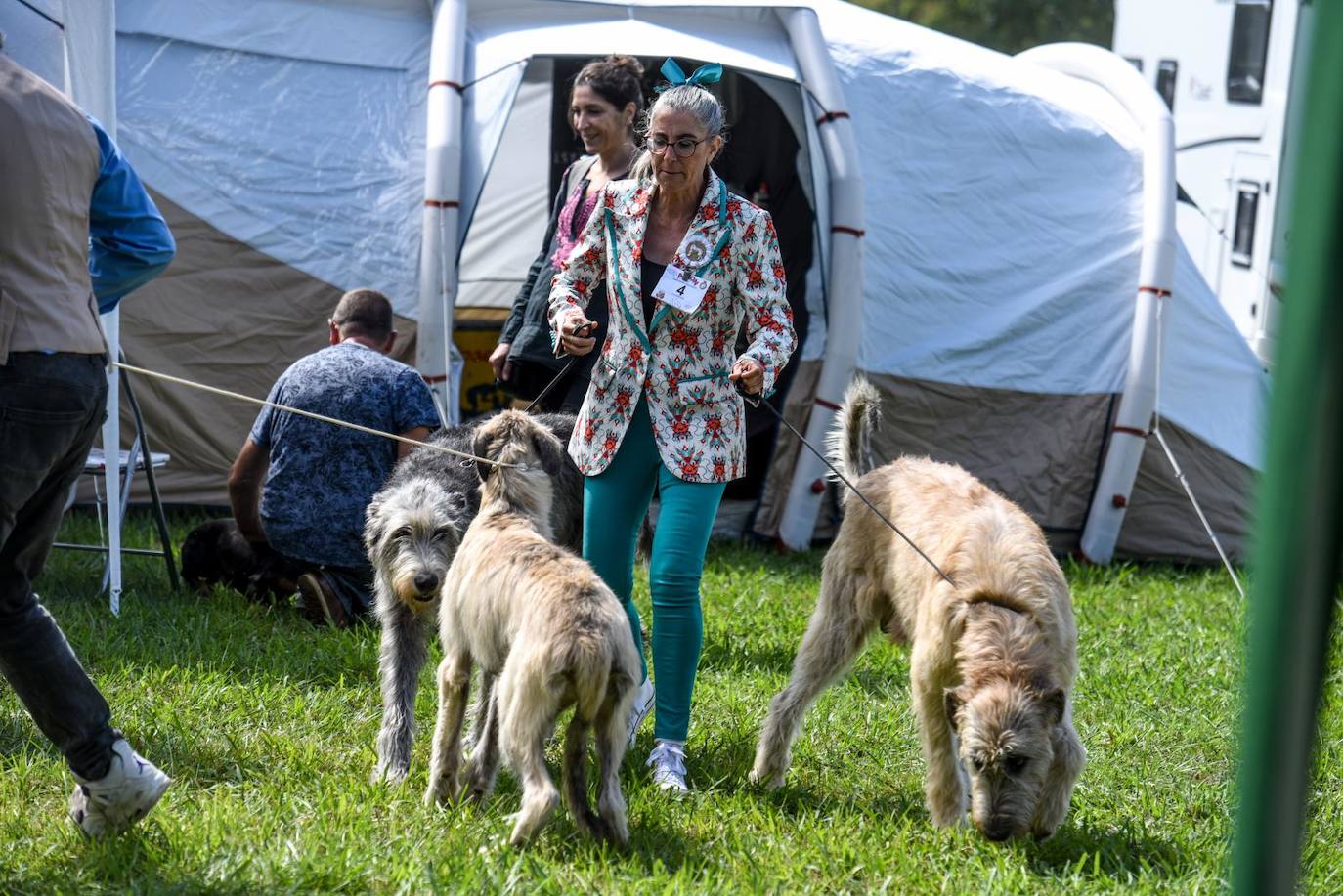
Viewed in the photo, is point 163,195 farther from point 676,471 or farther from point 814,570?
point 676,471

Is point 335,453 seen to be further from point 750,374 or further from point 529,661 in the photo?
point 529,661

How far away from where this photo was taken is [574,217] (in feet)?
17.1

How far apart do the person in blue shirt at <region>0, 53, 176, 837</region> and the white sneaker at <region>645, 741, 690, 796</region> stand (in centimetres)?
141

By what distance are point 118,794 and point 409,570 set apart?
1159 mm

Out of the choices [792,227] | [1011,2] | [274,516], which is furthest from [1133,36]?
[1011,2]

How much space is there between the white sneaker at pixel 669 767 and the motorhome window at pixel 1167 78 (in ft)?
40.3

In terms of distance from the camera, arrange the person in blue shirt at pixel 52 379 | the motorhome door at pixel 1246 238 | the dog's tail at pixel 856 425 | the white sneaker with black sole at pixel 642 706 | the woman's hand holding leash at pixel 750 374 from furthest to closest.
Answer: the motorhome door at pixel 1246 238 < the dog's tail at pixel 856 425 < the white sneaker with black sole at pixel 642 706 < the woman's hand holding leash at pixel 750 374 < the person in blue shirt at pixel 52 379

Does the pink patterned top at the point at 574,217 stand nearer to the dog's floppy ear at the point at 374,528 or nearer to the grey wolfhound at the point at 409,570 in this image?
the grey wolfhound at the point at 409,570

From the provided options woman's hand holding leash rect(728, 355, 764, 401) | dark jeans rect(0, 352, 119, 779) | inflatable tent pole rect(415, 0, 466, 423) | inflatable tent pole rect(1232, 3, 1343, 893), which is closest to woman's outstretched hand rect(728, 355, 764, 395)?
woman's hand holding leash rect(728, 355, 764, 401)

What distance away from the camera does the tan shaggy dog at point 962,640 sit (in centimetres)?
370

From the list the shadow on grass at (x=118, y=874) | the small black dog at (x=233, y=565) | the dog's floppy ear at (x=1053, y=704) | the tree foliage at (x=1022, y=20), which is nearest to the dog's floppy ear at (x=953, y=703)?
the dog's floppy ear at (x=1053, y=704)

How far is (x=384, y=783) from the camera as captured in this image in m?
4.09

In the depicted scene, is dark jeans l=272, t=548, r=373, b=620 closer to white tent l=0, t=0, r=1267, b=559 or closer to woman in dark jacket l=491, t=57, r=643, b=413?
woman in dark jacket l=491, t=57, r=643, b=413

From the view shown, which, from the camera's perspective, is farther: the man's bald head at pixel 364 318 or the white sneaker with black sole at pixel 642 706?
the man's bald head at pixel 364 318
